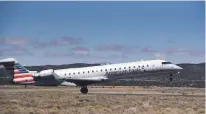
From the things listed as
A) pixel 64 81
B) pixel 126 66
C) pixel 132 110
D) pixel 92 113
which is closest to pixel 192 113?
pixel 132 110

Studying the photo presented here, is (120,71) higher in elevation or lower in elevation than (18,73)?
higher

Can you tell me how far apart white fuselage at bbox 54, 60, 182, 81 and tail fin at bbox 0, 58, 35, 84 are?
466cm

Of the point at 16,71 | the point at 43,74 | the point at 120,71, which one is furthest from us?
the point at 16,71

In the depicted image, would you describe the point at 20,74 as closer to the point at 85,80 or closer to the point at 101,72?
the point at 85,80

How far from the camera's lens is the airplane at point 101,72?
4897 centimetres

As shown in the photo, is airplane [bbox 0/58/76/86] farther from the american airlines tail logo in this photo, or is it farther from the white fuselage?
the white fuselage

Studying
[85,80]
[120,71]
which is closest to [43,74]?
[85,80]

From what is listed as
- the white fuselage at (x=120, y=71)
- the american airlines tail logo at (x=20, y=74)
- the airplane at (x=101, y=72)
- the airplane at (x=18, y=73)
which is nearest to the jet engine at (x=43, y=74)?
the airplane at (x=101, y=72)

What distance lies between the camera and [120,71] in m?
49.1

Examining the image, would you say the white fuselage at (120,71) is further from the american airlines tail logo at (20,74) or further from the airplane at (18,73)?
the american airlines tail logo at (20,74)

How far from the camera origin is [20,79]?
52.9 meters

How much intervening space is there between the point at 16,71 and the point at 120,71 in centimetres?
1521

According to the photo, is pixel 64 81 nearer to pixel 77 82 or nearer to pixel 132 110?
pixel 77 82

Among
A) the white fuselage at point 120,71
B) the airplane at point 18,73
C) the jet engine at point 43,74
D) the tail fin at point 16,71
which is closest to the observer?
the white fuselage at point 120,71
